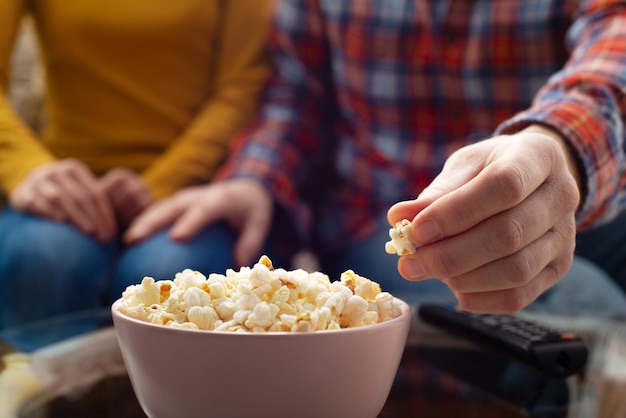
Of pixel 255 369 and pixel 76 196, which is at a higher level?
pixel 255 369

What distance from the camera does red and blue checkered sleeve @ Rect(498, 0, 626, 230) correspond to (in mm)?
774

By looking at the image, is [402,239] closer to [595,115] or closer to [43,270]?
[595,115]

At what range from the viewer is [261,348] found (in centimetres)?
45

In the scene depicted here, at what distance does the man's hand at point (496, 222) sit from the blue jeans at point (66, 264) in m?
0.65

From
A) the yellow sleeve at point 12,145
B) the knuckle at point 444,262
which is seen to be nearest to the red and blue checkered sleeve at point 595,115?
the knuckle at point 444,262

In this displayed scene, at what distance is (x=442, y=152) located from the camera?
1.28 meters

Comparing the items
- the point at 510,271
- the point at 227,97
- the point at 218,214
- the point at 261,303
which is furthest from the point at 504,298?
the point at 227,97

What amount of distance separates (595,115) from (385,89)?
21.2 inches

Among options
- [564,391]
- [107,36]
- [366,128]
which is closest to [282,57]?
[366,128]

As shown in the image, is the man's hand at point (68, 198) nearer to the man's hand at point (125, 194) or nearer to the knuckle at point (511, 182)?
the man's hand at point (125, 194)

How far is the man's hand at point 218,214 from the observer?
1.23 meters

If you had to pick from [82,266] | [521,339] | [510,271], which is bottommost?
[82,266]

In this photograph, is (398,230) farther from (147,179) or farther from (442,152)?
(147,179)

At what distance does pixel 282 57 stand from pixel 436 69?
332mm
